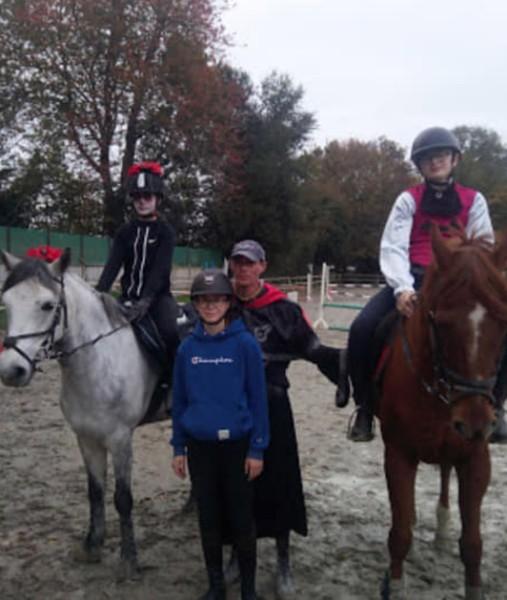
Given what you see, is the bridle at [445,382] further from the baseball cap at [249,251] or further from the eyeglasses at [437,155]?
the eyeglasses at [437,155]

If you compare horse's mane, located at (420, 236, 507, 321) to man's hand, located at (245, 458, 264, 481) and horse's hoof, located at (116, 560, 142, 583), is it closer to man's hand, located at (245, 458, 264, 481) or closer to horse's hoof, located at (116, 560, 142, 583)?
man's hand, located at (245, 458, 264, 481)

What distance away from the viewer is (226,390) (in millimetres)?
3318

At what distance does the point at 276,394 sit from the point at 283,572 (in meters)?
1.08

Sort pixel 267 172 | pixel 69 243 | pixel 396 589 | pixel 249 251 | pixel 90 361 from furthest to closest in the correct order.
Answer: pixel 267 172 < pixel 69 243 < pixel 90 361 < pixel 249 251 < pixel 396 589

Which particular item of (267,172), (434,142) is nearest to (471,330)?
(434,142)

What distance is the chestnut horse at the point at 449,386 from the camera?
9.12 feet

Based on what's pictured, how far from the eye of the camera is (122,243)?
15.3 feet

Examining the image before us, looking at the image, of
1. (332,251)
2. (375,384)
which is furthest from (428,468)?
(332,251)

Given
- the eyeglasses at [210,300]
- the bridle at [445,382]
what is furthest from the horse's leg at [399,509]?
the eyeglasses at [210,300]

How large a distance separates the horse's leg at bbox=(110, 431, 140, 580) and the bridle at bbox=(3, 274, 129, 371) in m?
0.64

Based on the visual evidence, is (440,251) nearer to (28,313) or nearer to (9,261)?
(28,313)

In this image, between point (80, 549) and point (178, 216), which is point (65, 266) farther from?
point (178, 216)

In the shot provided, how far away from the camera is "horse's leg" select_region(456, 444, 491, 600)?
11.1 feet

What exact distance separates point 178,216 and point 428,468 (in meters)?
22.6
